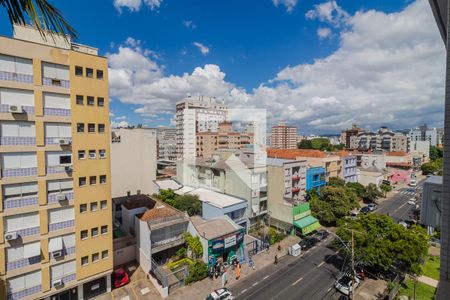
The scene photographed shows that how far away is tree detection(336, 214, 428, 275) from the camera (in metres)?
19.3

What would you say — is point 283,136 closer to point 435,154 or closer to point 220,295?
point 435,154

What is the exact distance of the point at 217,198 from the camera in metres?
32.4

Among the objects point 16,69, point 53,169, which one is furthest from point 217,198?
point 16,69

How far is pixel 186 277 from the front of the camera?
69.9 ft

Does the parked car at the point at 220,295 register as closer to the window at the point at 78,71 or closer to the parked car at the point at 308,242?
the parked car at the point at 308,242

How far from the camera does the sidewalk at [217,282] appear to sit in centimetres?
1981

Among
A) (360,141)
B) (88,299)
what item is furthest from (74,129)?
(360,141)

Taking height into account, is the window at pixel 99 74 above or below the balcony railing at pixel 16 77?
above

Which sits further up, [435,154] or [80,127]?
[80,127]

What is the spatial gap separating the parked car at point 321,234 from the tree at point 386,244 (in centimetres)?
809

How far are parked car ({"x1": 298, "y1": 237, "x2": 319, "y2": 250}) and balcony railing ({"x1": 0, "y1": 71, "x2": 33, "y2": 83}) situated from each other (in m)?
32.0

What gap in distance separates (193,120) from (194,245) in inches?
2742

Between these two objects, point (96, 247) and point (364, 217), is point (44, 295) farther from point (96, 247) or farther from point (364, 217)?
point (364, 217)

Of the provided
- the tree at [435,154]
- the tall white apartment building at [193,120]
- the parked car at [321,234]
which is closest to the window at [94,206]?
the parked car at [321,234]
